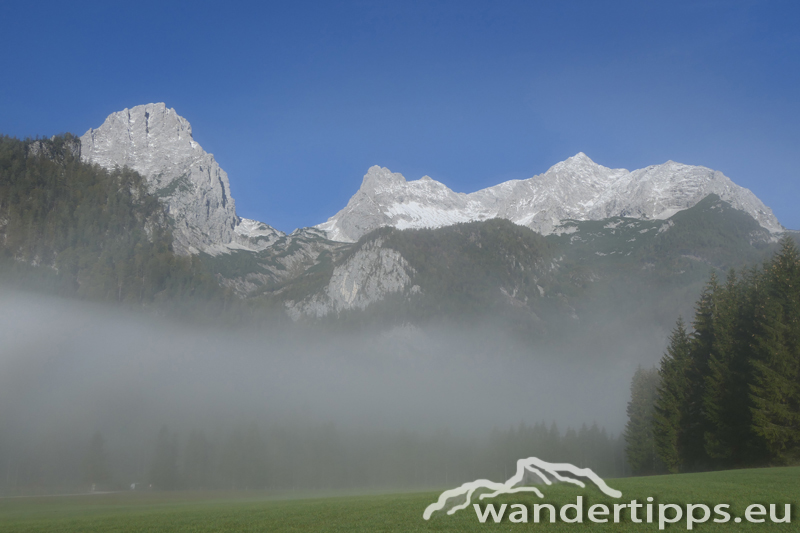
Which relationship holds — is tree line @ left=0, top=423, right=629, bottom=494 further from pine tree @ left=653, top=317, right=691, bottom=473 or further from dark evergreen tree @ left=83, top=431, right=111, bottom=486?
pine tree @ left=653, top=317, right=691, bottom=473

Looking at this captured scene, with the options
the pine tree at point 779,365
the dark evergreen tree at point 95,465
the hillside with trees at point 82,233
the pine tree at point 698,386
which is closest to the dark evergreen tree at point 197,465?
the dark evergreen tree at point 95,465

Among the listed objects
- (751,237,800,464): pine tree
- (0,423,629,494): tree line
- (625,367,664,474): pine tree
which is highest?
(751,237,800,464): pine tree

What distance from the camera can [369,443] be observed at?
132m

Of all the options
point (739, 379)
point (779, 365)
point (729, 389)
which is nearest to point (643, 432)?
point (729, 389)

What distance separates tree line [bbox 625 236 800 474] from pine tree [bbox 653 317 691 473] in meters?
0.09

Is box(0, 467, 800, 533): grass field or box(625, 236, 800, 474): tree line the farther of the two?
box(625, 236, 800, 474): tree line

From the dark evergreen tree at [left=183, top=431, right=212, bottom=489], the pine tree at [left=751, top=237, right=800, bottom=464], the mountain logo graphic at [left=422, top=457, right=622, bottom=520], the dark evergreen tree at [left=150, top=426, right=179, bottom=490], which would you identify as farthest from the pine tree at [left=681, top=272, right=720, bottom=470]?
the dark evergreen tree at [left=183, top=431, right=212, bottom=489]

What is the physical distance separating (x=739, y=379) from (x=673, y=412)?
8.99m

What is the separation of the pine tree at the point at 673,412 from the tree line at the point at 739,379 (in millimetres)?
93

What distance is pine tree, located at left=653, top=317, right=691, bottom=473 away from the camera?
52.5 m

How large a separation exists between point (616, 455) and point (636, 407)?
4236 centimetres

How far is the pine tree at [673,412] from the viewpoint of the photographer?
5253 centimetres

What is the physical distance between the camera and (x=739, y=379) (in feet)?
151

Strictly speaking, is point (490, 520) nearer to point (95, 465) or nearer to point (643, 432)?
point (643, 432)
